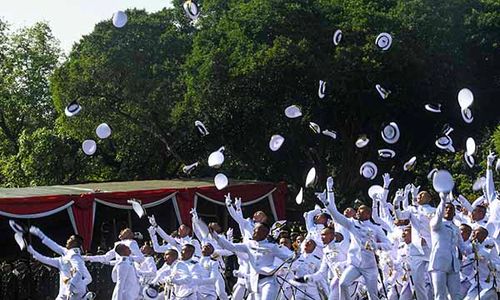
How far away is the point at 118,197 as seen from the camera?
859 inches

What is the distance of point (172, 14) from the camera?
30234 mm

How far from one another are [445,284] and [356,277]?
175 cm

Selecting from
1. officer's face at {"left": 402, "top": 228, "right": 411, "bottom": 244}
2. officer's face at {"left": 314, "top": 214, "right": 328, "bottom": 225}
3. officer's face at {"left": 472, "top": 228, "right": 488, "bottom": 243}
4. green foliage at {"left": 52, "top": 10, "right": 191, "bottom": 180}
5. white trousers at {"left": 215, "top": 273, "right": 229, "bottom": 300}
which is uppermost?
green foliage at {"left": 52, "top": 10, "right": 191, "bottom": 180}

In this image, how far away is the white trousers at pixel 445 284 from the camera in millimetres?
10914

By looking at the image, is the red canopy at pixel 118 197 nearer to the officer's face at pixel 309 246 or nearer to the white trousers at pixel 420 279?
the officer's face at pixel 309 246

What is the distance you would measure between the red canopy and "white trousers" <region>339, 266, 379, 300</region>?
10041 mm

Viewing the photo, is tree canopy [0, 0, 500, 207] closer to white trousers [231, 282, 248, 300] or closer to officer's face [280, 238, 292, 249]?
white trousers [231, 282, 248, 300]

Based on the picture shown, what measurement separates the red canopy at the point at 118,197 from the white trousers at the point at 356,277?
1004cm

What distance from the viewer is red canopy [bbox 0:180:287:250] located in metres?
20.0

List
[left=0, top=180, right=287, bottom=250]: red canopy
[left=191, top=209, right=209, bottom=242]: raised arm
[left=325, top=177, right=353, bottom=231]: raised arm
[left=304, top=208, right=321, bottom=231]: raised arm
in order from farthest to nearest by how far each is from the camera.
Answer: [left=0, top=180, right=287, bottom=250]: red canopy, [left=304, top=208, right=321, bottom=231]: raised arm, [left=191, top=209, right=209, bottom=242]: raised arm, [left=325, top=177, right=353, bottom=231]: raised arm

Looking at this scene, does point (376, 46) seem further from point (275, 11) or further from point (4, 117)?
point (4, 117)

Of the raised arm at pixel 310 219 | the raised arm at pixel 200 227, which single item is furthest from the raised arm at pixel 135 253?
the raised arm at pixel 310 219

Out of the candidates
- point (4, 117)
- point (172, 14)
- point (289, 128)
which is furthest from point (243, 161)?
point (4, 117)

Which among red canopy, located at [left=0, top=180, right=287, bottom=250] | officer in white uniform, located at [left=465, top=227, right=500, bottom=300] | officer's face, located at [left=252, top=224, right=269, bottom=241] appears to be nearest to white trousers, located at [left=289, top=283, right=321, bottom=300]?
officer's face, located at [left=252, top=224, right=269, bottom=241]
